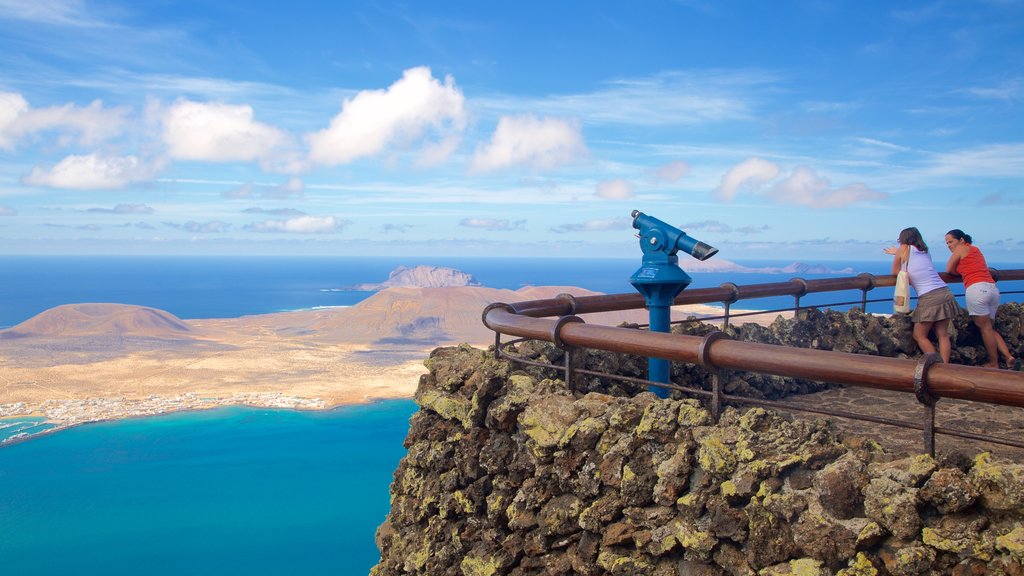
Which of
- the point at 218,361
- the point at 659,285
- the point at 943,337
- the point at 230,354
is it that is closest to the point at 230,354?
the point at 230,354

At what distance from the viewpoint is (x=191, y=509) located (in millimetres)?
35250

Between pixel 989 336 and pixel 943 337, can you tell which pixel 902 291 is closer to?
pixel 943 337

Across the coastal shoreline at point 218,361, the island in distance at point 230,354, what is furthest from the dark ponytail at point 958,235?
the coastal shoreline at point 218,361

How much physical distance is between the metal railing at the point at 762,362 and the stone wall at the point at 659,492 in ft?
0.52

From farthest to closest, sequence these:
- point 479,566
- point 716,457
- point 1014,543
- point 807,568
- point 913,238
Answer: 1. point 913,238
2. point 479,566
3. point 716,457
4. point 807,568
5. point 1014,543

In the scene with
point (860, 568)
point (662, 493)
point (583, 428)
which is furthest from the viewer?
point (583, 428)

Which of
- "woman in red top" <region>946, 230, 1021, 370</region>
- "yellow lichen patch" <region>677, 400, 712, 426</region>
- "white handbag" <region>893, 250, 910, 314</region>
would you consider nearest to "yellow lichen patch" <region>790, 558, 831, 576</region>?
"yellow lichen patch" <region>677, 400, 712, 426</region>

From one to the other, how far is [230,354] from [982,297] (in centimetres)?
6942

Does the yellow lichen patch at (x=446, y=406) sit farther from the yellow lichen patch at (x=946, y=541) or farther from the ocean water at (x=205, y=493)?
the ocean water at (x=205, y=493)

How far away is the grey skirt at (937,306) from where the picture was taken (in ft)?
19.7

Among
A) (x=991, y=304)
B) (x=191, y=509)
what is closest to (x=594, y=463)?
(x=991, y=304)

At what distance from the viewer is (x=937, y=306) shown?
6.03 metres

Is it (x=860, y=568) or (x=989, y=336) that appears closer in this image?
(x=860, y=568)

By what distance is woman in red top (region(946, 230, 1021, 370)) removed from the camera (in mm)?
6246
